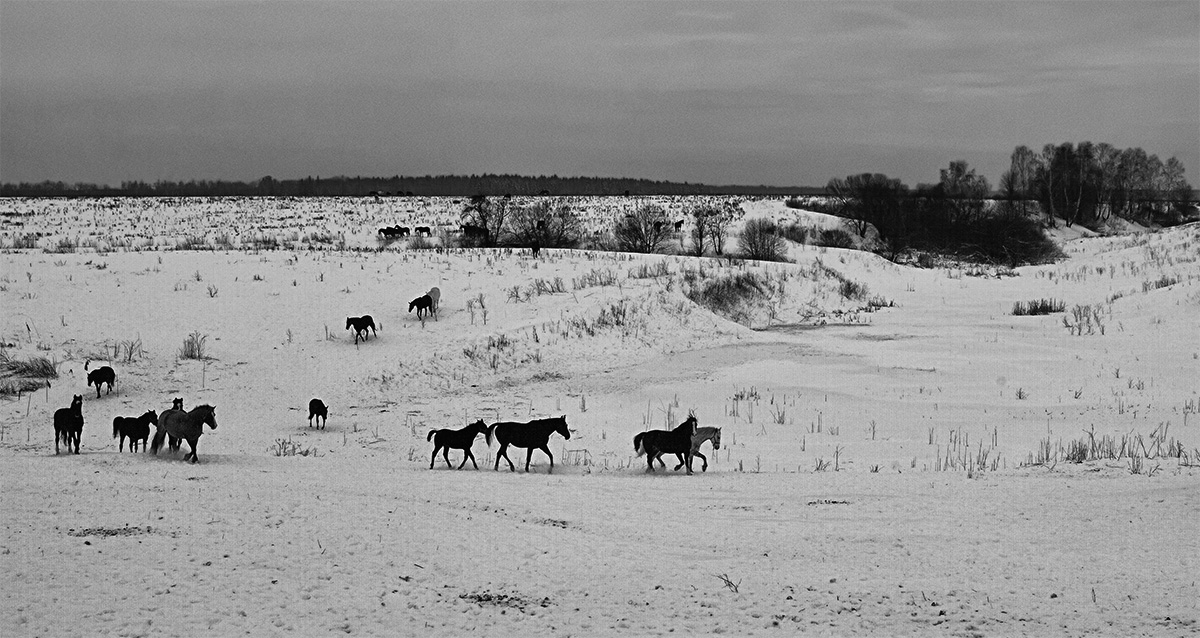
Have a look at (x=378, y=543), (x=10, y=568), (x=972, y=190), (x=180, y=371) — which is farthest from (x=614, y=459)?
(x=972, y=190)

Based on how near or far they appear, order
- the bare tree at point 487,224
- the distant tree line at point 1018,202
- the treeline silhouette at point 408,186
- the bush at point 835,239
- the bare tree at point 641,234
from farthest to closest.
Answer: the treeline silhouette at point 408,186 → the distant tree line at point 1018,202 → the bush at point 835,239 → the bare tree at point 641,234 → the bare tree at point 487,224

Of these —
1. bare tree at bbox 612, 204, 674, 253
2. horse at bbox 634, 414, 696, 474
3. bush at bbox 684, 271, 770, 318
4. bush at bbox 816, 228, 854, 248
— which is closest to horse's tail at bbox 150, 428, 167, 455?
horse at bbox 634, 414, 696, 474

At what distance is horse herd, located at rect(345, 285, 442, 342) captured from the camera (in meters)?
20.4

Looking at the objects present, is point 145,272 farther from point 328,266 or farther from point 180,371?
point 180,371

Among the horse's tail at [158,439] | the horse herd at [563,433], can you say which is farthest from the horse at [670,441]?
the horse's tail at [158,439]

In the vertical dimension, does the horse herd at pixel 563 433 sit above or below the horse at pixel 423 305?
below

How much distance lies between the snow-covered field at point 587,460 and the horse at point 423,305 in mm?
354

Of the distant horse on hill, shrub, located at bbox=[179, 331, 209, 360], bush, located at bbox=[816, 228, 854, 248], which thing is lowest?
the distant horse on hill

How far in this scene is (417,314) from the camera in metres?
22.6

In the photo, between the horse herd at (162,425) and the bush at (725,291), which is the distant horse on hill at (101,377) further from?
the bush at (725,291)

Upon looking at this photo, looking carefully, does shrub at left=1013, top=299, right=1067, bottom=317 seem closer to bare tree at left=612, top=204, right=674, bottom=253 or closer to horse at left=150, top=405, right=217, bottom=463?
bare tree at left=612, top=204, right=674, bottom=253

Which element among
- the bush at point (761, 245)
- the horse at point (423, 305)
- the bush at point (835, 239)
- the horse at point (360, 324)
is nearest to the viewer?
the horse at point (360, 324)

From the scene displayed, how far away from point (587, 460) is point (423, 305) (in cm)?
1078

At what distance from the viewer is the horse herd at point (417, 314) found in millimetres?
20406
